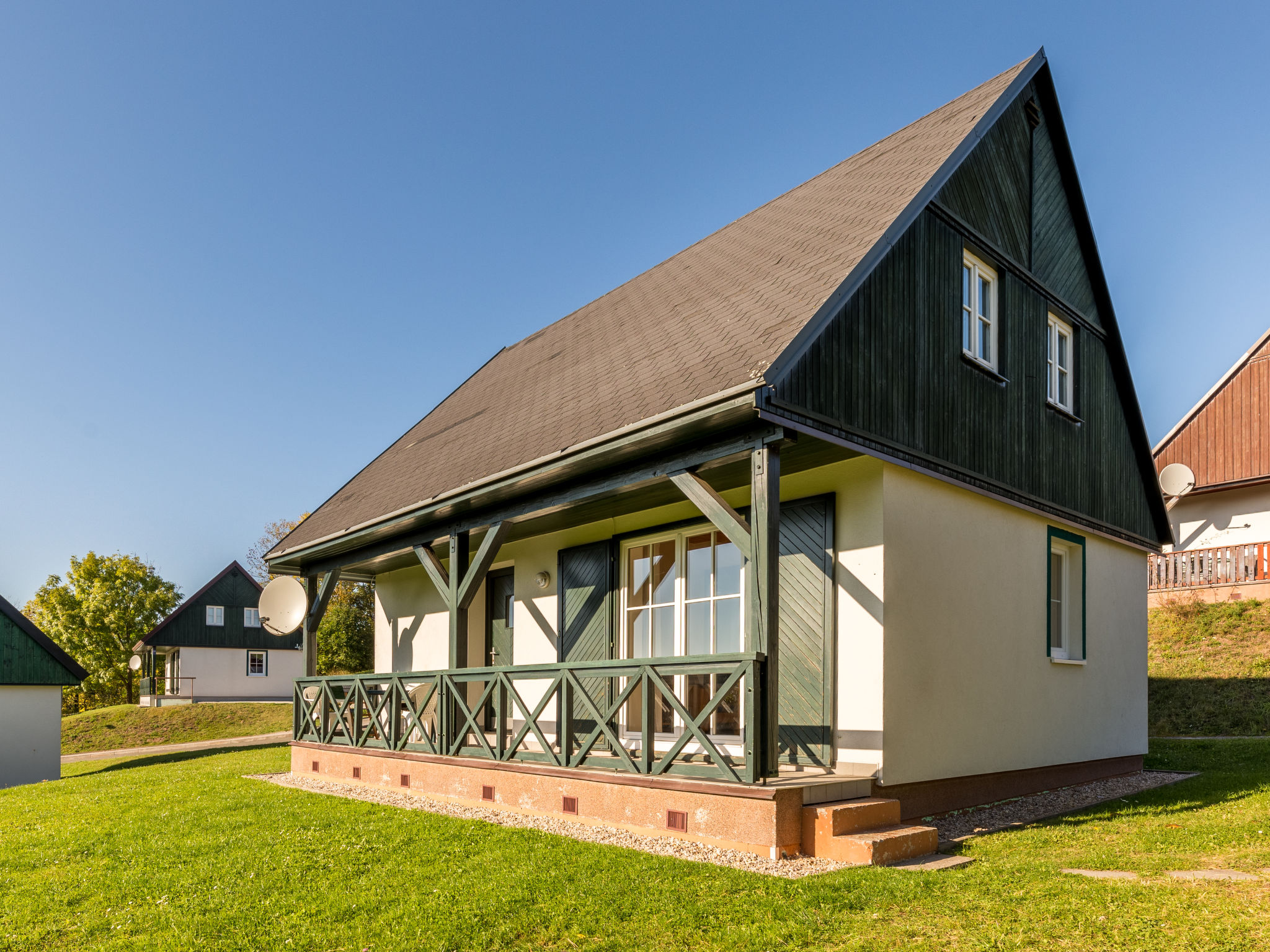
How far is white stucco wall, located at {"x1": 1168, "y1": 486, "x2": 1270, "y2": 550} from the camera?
21656mm

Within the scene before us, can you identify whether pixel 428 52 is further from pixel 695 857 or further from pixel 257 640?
pixel 257 640

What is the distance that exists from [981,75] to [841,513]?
268 inches

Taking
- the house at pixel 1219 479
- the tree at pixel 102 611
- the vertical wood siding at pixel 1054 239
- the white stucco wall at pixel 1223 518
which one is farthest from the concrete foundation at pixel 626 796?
the tree at pixel 102 611

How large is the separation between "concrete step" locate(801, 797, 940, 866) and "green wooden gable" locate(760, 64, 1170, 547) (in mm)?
2813

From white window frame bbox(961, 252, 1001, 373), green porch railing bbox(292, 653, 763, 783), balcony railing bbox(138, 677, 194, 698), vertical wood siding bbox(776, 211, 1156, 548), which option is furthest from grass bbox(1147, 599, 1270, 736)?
balcony railing bbox(138, 677, 194, 698)

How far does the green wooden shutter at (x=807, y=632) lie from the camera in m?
8.04

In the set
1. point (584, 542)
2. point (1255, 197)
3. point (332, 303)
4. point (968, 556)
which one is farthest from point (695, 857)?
point (332, 303)

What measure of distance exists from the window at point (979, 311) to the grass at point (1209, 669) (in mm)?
6913

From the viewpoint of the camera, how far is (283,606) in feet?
45.0

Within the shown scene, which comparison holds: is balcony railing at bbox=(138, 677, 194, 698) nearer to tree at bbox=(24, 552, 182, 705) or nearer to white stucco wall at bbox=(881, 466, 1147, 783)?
tree at bbox=(24, 552, 182, 705)

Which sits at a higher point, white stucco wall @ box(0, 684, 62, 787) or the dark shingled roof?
the dark shingled roof

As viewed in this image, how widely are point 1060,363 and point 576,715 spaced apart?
24.1ft

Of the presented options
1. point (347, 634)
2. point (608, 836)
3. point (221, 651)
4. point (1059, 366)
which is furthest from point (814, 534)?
point (221, 651)

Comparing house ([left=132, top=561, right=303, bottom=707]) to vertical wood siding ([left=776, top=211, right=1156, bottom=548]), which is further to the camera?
house ([left=132, top=561, right=303, bottom=707])
